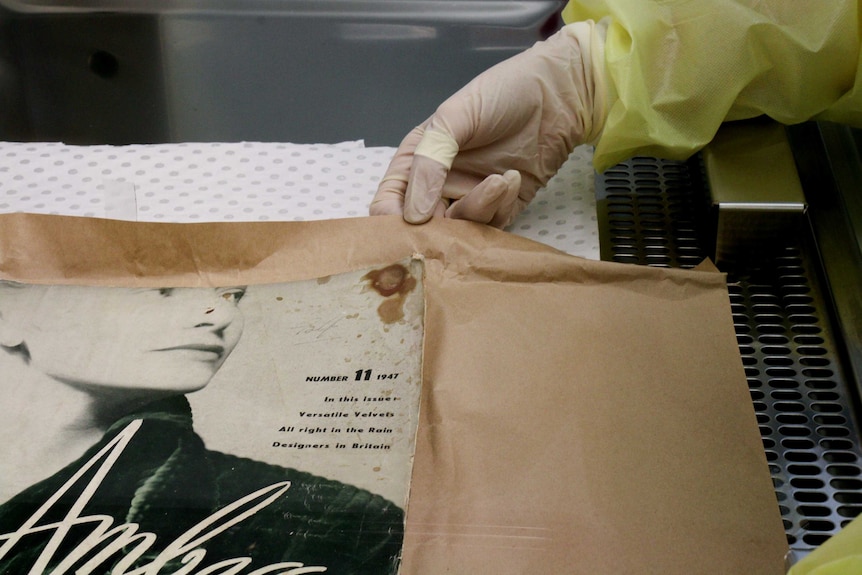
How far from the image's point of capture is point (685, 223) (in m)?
0.71

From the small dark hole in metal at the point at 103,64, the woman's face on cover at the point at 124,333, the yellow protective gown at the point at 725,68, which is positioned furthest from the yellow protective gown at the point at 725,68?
the small dark hole in metal at the point at 103,64

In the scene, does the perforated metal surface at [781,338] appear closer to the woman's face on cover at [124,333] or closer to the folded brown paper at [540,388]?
the folded brown paper at [540,388]

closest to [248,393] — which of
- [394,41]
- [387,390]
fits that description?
[387,390]

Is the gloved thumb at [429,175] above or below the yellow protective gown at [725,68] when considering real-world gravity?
below

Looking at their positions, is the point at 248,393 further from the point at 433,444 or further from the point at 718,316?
the point at 718,316

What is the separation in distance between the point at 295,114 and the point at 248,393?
43 cm

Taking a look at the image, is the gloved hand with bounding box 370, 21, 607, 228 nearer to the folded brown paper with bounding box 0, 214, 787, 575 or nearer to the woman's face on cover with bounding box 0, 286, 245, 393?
the folded brown paper with bounding box 0, 214, 787, 575

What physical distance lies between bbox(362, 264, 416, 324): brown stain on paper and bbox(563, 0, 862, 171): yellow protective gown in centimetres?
24

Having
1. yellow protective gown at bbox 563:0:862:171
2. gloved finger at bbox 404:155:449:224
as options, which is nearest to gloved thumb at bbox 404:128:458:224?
gloved finger at bbox 404:155:449:224

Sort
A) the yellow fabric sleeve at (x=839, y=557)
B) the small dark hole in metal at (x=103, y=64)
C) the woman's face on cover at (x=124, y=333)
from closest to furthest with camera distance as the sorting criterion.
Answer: the yellow fabric sleeve at (x=839, y=557) → the woman's face on cover at (x=124, y=333) → the small dark hole in metal at (x=103, y=64)

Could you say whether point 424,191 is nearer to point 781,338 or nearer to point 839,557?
point 781,338

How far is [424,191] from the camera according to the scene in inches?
26.5

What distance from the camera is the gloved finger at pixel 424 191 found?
0.66 m

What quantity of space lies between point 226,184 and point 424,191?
0.71ft
